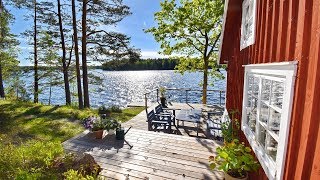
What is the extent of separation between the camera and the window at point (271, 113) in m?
2.32

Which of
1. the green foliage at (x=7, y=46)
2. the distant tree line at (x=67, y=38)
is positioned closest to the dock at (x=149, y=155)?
the distant tree line at (x=67, y=38)

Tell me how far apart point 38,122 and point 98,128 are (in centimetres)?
383

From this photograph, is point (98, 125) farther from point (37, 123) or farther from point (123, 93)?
point (123, 93)

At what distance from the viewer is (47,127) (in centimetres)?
836

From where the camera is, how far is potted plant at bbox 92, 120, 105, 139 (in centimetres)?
659

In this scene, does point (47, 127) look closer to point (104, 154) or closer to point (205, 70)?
point (104, 154)

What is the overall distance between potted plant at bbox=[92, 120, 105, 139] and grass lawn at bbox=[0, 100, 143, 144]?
108cm

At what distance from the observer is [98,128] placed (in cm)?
668

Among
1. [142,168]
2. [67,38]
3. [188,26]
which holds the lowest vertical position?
[142,168]

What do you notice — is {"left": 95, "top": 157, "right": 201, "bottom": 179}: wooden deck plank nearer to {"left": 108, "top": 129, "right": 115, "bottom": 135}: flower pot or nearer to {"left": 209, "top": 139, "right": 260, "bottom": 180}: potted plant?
{"left": 209, "top": 139, "right": 260, "bottom": 180}: potted plant

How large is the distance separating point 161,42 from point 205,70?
3499 mm

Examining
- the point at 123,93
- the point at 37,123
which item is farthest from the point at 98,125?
the point at 123,93

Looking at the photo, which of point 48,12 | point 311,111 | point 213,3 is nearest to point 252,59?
point 311,111

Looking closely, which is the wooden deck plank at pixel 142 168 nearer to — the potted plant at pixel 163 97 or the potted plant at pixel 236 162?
the potted plant at pixel 236 162
